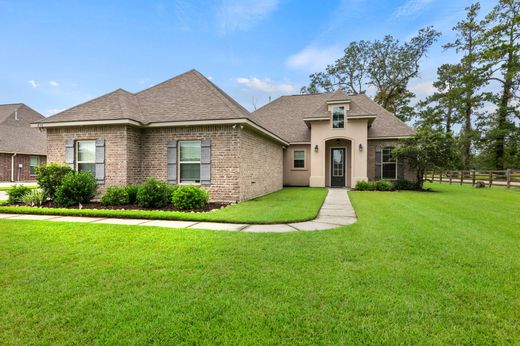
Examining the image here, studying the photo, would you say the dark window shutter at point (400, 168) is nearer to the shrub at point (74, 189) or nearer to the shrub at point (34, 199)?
the shrub at point (74, 189)

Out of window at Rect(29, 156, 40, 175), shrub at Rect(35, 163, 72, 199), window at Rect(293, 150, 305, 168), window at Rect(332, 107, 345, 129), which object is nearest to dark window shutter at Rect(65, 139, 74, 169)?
shrub at Rect(35, 163, 72, 199)

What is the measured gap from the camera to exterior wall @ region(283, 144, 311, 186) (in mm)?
17391

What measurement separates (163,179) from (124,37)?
8140 millimetres

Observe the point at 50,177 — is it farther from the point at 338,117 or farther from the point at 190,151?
the point at 338,117

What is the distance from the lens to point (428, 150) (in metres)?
14.1

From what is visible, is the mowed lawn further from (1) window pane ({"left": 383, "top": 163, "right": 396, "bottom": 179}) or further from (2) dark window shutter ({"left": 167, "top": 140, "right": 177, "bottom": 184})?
(1) window pane ({"left": 383, "top": 163, "right": 396, "bottom": 179})

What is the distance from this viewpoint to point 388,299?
2.62 metres

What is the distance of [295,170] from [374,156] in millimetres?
4904

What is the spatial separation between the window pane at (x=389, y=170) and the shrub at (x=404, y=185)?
2.68 feet

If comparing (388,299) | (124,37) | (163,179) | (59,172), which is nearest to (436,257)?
(388,299)

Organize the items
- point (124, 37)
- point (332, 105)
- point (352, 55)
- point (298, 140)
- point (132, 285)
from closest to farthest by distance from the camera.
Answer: point (132, 285) < point (124, 37) < point (332, 105) < point (298, 140) < point (352, 55)

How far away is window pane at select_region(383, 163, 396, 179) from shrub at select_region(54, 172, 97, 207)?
49.2 ft

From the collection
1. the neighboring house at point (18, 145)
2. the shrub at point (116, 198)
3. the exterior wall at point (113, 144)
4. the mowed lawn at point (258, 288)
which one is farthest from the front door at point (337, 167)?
the neighboring house at point (18, 145)

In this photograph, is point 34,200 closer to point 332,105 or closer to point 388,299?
point 388,299
